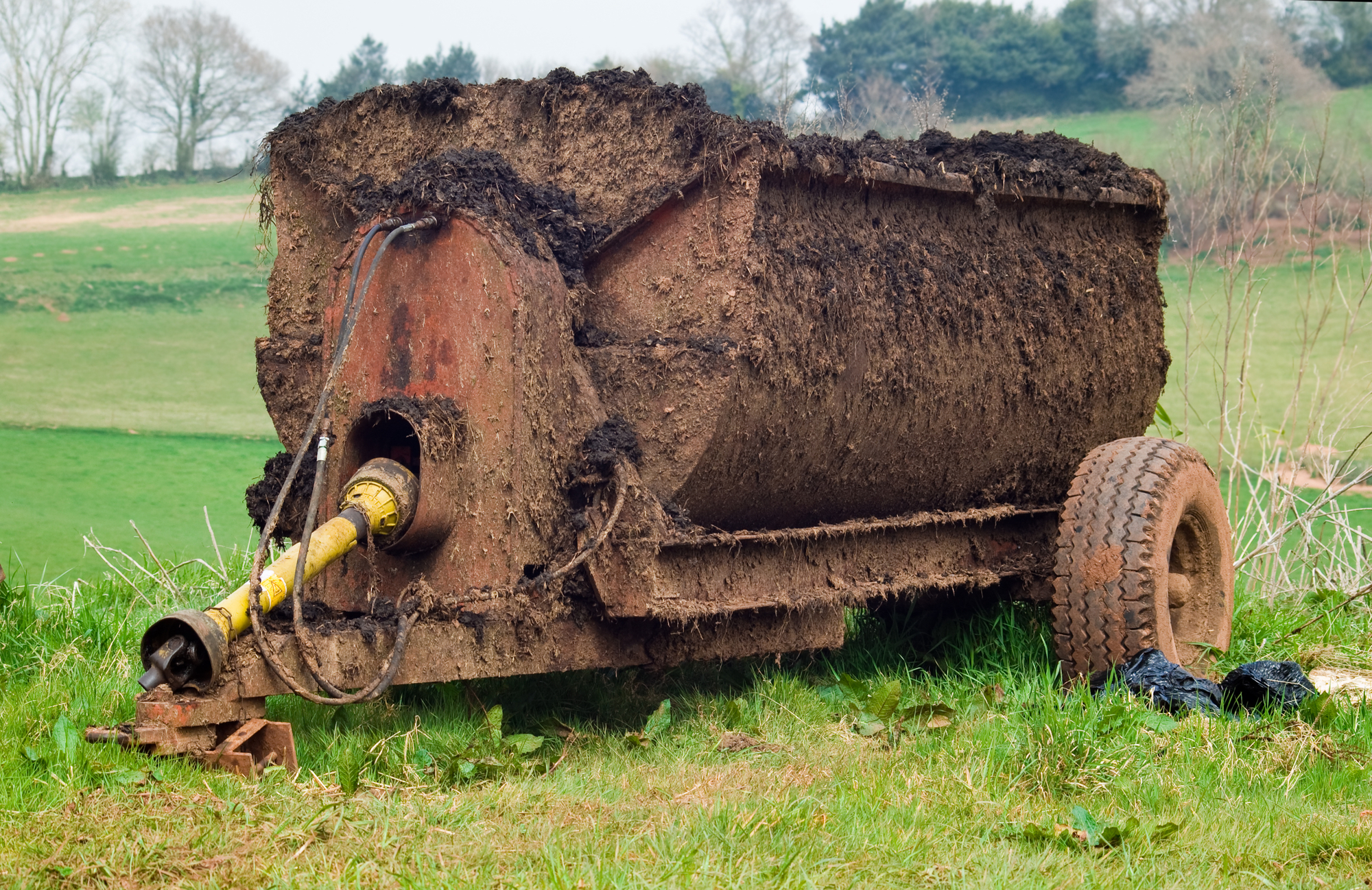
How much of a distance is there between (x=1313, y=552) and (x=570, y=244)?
22.8 feet

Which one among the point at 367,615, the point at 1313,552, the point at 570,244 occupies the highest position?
the point at 570,244

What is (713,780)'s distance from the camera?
3732 millimetres

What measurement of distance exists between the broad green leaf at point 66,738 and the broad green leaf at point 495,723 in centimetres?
117

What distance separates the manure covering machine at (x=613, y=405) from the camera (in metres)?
3.93

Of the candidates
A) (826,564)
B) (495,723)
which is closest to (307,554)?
(495,723)

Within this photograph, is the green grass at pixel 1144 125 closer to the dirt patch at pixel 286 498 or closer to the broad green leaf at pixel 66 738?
the dirt patch at pixel 286 498

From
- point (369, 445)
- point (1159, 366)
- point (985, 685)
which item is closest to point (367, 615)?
point (369, 445)

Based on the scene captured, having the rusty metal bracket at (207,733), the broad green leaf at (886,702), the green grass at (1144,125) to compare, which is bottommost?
the broad green leaf at (886,702)

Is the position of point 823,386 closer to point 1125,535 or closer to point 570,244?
point 570,244

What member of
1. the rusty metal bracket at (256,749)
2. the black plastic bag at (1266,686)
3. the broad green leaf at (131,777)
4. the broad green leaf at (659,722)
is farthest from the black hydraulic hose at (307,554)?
the black plastic bag at (1266,686)

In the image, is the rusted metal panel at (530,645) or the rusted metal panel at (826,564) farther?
the rusted metal panel at (826,564)

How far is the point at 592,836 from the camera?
3.08 m

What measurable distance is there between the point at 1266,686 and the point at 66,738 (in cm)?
402

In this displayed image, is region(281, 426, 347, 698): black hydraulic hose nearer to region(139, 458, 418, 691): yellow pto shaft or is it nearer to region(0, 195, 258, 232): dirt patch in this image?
region(139, 458, 418, 691): yellow pto shaft
